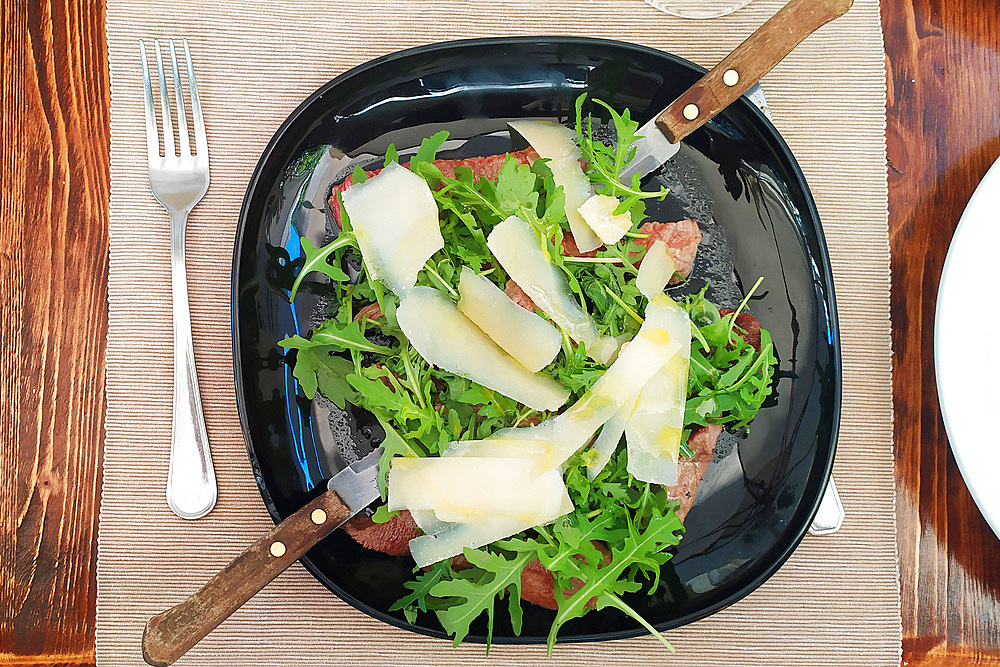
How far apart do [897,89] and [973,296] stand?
0.41 metres

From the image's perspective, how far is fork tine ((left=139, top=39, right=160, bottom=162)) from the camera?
1.14 metres

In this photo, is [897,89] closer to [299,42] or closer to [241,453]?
[299,42]

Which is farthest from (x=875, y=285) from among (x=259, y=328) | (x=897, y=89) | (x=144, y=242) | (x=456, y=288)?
(x=144, y=242)

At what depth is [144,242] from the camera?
1158mm

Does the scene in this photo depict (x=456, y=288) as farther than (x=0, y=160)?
No

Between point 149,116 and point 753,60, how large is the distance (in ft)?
3.27

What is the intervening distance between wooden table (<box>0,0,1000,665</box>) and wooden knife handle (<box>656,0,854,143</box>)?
1.13ft

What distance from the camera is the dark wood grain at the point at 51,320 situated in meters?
1.15

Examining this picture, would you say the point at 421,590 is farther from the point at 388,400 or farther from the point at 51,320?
the point at 51,320

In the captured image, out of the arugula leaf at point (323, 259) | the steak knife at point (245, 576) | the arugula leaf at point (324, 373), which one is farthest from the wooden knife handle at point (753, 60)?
the steak knife at point (245, 576)

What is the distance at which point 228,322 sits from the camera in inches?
45.1

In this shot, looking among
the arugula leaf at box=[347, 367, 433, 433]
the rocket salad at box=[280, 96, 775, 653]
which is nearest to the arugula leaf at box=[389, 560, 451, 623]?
the rocket salad at box=[280, 96, 775, 653]

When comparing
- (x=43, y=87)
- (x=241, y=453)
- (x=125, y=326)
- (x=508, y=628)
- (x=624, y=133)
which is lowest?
(x=508, y=628)

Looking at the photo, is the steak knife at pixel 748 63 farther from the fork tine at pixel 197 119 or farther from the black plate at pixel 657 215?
the fork tine at pixel 197 119
